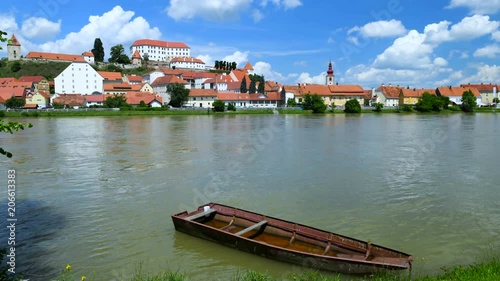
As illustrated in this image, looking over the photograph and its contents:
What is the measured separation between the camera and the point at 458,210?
13055 mm

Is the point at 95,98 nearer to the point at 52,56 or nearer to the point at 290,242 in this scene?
the point at 52,56

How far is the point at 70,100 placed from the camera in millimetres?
96375

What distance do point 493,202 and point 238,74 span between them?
12797cm

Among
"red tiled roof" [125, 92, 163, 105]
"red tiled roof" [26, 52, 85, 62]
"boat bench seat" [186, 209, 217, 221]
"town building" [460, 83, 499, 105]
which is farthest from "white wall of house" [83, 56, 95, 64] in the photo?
"boat bench seat" [186, 209, 217, 221]

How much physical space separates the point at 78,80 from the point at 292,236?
4496 inches

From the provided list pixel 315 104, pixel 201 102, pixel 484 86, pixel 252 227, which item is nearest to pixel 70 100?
pixel 201 102

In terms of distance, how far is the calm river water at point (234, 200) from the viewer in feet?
31.5

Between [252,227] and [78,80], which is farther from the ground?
[78,80]

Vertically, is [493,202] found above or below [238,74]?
below

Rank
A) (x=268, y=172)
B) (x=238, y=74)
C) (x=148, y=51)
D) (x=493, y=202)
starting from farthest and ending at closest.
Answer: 1. (x=148, y=51)
2. (x=238, y=74)
3. (x=268, y=172)
4. (x=493, y=202)

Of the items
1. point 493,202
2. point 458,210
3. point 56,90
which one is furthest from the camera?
point 56,90

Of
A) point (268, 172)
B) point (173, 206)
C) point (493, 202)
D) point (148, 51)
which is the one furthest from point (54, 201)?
point (148, 51)

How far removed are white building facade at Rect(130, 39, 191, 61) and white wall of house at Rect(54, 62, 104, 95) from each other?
51601mm

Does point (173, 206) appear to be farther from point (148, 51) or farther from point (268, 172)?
point (148, 51)
